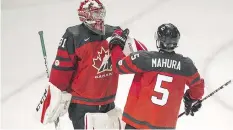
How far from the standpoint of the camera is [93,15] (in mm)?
2693

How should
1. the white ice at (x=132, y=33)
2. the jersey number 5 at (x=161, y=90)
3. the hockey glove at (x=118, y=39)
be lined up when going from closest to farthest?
the jersey number 5 at (x=161, y=90) → the hockey glove at (x=118, y=39) → the white ice at (x=132, y=33)

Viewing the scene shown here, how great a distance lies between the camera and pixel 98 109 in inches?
111

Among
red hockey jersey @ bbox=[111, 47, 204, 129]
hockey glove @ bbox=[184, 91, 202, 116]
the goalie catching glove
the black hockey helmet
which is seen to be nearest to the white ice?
the goalie catching glove

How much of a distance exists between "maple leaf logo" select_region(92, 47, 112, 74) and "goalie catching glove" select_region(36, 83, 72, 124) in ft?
0.79

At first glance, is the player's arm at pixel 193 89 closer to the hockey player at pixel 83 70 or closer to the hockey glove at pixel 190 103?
the hockey glove at pixel 190 103

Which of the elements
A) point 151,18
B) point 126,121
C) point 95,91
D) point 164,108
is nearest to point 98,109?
point 95,91

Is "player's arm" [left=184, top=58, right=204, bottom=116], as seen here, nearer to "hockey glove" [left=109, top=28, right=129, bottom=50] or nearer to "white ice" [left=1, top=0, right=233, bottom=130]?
"hockey glove" [left=109, top=28, right=129, bottom=50]

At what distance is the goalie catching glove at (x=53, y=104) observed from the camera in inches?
106

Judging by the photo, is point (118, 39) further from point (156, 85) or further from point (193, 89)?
point (193, 89)

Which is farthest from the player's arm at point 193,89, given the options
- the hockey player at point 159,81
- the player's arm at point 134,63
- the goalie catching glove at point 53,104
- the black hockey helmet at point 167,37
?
the goalie catching glove at point 53,104

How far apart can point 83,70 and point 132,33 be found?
1741mm

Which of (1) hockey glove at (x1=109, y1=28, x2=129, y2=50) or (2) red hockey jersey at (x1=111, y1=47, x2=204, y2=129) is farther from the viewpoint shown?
(1) hockey glove at (x1=109, y1=28, x2=129, y2=50)

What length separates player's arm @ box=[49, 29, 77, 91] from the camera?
2.69 meters

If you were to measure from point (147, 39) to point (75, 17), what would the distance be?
0.85 m
